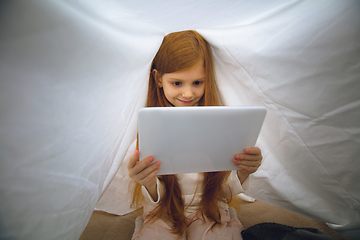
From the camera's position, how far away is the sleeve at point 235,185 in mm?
697

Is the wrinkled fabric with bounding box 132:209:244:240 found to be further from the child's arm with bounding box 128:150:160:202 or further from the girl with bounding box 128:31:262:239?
the child's arm with bounding box 128:150:160:202

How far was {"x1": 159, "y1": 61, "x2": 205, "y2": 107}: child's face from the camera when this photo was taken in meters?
0.65

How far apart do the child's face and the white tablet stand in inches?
8.1

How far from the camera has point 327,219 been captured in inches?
24.8

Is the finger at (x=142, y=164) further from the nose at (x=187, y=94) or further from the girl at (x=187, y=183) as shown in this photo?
the nose at (x=187, y=94)

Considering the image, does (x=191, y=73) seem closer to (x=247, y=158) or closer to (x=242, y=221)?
(x=247, y=158)

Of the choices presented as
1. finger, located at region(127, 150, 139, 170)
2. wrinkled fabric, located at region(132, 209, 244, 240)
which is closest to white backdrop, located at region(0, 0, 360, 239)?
finger, located at region(127, 150, 139, 170)

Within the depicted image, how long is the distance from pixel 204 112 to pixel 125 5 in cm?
30

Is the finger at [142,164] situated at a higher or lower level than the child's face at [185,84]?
lower

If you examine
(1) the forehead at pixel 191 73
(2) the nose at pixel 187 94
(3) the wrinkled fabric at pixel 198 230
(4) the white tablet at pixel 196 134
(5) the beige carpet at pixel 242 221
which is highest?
(1) the forehead at pixel 191 73

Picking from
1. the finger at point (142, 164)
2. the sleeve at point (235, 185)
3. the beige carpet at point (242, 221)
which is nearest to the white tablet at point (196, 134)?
the finger at point (142, 164)

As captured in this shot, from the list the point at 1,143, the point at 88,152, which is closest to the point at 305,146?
the point at 88,152

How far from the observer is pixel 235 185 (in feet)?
2.39

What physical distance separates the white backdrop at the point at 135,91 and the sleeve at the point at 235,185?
79mm
